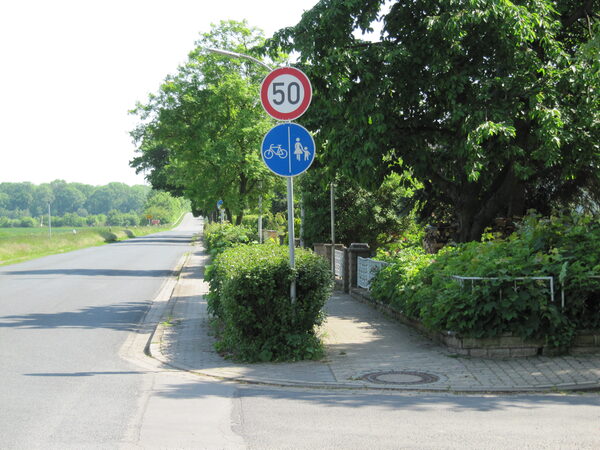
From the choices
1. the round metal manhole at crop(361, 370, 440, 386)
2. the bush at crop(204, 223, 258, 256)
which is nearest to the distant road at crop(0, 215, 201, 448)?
the bush at crop(204, 223, 258, 256)

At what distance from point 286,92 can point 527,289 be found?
3.92 meters

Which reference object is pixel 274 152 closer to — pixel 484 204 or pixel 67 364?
pixel 67 364

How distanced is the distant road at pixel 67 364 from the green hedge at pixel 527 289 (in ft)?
13.2

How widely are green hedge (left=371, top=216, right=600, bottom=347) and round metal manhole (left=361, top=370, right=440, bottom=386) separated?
1227 millimetres

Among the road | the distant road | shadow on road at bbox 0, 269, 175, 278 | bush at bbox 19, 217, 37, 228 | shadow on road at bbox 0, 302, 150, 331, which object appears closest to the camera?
the road

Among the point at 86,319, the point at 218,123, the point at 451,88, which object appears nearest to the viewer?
the point at 451,88

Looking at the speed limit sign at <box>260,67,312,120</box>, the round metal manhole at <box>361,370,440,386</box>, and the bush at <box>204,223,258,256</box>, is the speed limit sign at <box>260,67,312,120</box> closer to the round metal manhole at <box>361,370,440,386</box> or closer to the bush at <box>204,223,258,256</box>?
the round metal manhole at <box>361,370,440,386</box>

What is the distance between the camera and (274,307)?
8.55 m

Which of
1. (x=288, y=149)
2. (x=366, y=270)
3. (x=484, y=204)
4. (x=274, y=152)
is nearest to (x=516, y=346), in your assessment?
(x=288, y=149)

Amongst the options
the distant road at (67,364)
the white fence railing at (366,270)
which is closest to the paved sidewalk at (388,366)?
the distant road at (67,364)

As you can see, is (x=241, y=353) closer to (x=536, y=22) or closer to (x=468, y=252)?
(x=468, y=252)

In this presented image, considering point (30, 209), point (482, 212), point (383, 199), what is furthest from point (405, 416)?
point (30, 209)

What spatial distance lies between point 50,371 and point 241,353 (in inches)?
88.2

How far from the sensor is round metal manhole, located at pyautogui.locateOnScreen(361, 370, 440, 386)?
7.28 m
